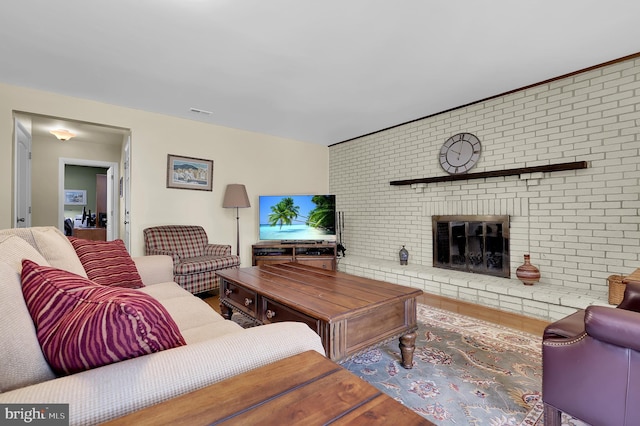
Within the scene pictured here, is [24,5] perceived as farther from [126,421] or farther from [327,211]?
[327,211]

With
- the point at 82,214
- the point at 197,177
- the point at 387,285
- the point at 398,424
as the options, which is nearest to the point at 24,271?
the point at 398,424

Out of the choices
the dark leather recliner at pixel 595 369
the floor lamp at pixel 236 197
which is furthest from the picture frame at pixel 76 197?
the dark leather recliner at pixel 595 369

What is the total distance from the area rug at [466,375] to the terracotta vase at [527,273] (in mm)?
744

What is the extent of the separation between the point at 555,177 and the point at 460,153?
1.01m

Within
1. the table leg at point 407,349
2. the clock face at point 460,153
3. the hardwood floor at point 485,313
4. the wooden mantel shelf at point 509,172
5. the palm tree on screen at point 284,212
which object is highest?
the clock face at point 460,153

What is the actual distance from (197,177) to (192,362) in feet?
12.8

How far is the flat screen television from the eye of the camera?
4.57 metres

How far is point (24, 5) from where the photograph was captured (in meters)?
1.89

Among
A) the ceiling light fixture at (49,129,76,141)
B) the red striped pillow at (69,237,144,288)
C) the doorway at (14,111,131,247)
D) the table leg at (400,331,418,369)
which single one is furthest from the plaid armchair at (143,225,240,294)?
the table leg at (400,331,418,369)

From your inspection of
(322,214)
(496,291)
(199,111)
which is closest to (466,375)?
(496,291)

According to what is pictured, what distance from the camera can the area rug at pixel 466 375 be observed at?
1.46 meters

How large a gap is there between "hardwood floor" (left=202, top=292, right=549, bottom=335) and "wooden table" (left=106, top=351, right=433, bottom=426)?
96.2 inches

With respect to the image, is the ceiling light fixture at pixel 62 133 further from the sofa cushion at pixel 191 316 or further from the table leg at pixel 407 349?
the table leg at pixel 407 349

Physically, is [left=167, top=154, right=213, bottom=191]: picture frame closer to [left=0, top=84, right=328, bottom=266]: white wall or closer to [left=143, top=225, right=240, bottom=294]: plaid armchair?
[left=0, top=84, right=328, bottom=266]: white wall
